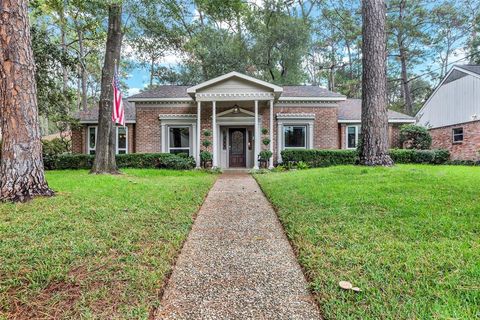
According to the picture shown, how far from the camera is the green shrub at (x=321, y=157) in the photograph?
13000mm

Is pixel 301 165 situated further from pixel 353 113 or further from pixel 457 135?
pixel 457 135

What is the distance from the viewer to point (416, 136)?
1545cm

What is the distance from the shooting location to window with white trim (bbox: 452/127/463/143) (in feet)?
51.7

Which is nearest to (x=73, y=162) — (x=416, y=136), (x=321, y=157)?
(x=321, y=157)

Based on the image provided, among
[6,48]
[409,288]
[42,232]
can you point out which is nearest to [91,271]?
[42,232]

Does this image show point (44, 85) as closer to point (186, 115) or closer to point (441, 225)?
point (186, 115)

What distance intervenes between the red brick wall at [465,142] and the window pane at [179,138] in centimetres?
1568

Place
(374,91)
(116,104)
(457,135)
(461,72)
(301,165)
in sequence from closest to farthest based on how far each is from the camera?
(374,91), (116,104), (301,165), (461,72), (457,135)

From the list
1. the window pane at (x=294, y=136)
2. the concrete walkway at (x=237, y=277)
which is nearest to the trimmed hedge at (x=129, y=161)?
the window pane at (x=294, y=136)

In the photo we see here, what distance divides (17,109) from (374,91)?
946 cm

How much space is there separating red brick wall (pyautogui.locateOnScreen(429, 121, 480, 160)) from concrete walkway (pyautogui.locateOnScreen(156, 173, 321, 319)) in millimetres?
16114

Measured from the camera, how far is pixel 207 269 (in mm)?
2588

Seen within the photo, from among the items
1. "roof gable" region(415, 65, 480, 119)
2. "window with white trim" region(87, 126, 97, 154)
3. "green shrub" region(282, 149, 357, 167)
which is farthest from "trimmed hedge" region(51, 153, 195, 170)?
"roof gable" region(415, 65, 480, 119)

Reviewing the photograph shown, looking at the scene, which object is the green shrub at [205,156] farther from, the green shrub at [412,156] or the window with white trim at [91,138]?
the green shrub at [412,156]
